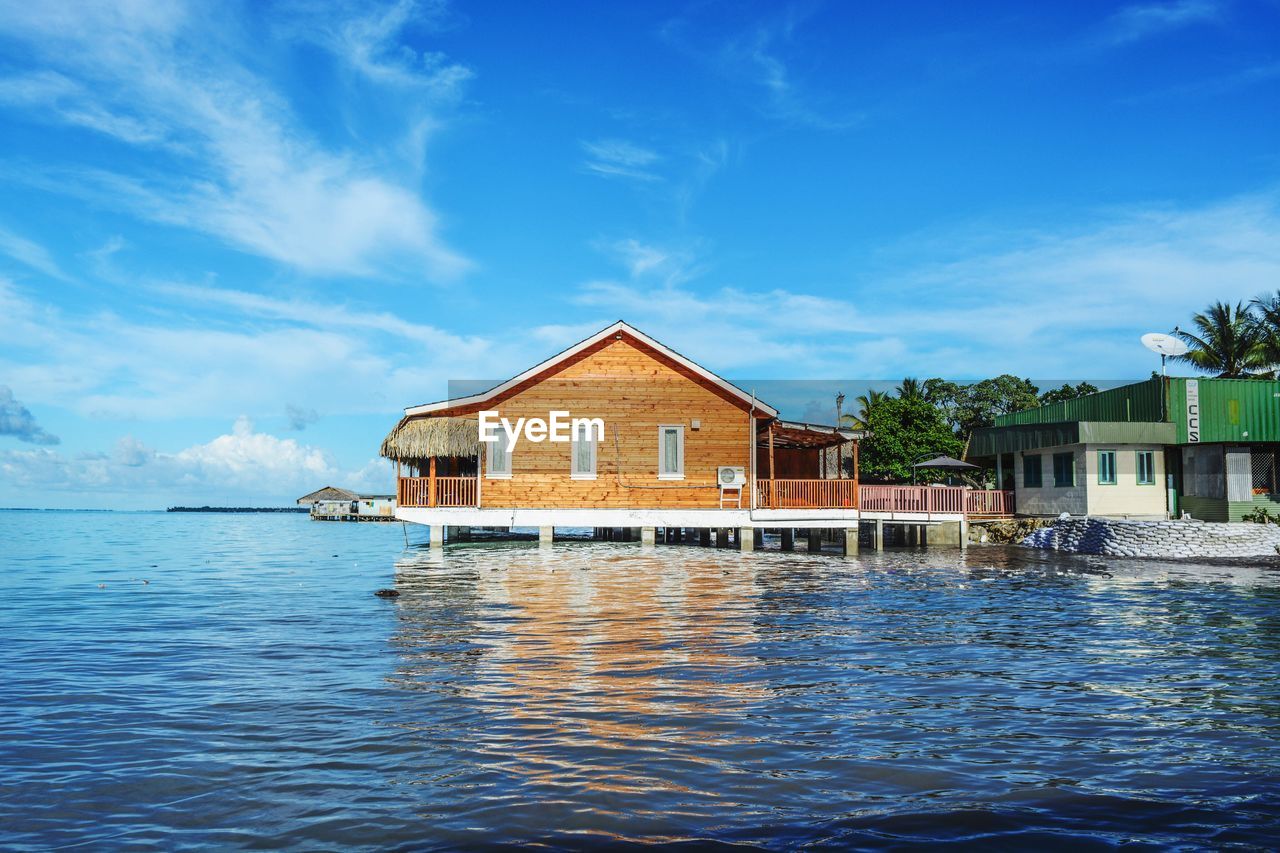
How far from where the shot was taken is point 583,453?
30.5 metres

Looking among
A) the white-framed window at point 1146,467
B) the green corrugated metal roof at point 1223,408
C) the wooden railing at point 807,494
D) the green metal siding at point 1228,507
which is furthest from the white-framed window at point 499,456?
the green metal siding at point 1228,507

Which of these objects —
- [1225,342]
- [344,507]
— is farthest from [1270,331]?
[344,507]

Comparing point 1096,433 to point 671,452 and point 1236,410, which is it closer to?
point 1236,410

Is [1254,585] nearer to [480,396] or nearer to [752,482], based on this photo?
[752,482]

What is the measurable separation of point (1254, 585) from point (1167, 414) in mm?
15192

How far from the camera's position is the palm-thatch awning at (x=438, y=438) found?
2966 centimetres

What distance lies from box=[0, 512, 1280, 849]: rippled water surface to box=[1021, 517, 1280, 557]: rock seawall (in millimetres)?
13580

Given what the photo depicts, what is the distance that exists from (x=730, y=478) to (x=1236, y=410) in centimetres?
1932

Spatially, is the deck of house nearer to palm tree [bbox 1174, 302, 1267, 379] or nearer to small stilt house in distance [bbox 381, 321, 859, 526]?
small stilt house in distance [bbox 381, 321, 859, 526]

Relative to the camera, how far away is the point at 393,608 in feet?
54.7

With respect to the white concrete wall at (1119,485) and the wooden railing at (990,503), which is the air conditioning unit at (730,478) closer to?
the wooden railing at (990,503)

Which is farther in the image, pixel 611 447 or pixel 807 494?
pixel 807 494

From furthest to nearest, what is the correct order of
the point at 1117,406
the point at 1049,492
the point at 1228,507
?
the point at 1117,406
the point at 1049,492
the point at 1228,507

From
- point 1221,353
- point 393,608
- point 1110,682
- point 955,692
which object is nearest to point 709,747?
point 955,692
